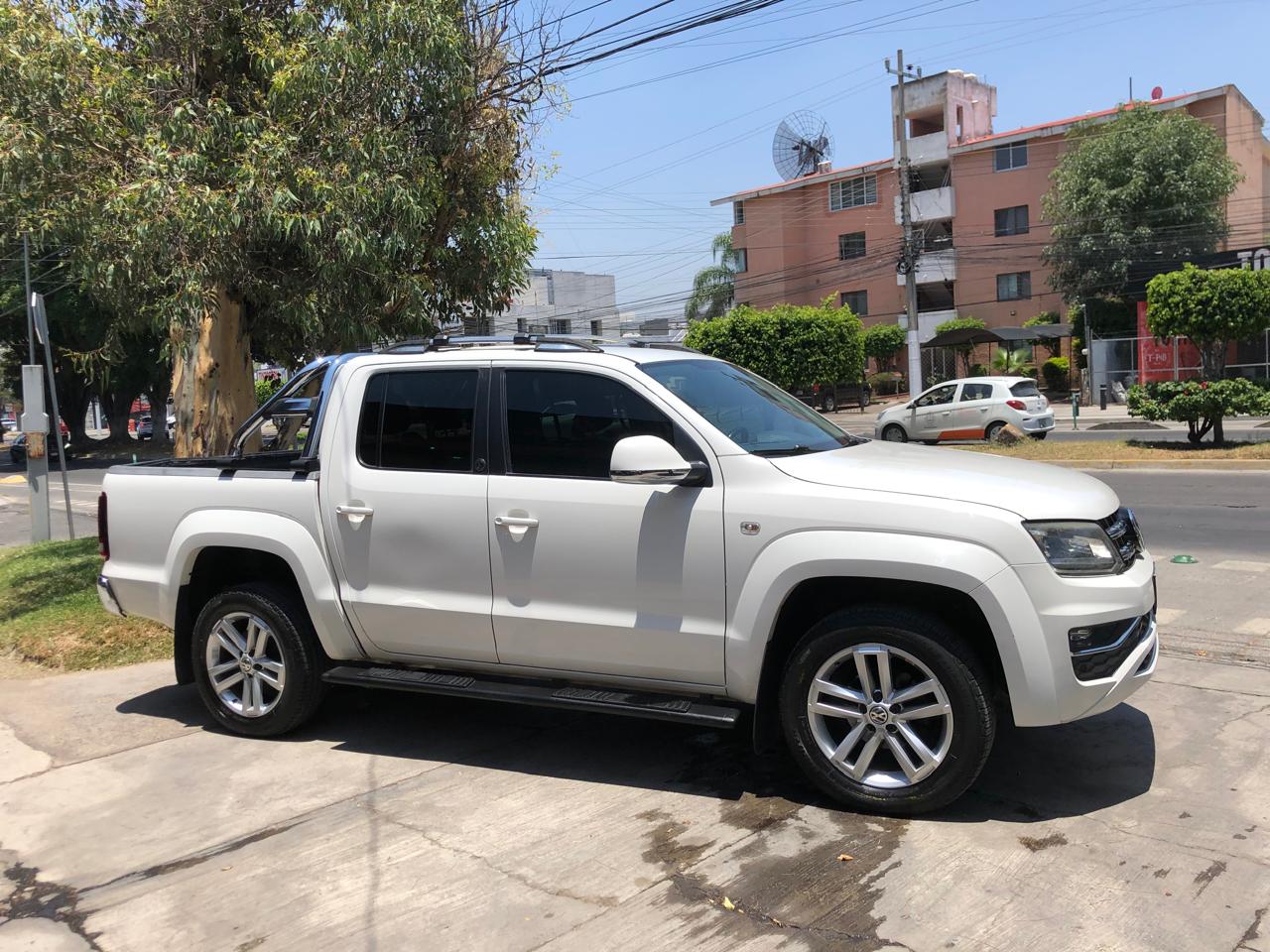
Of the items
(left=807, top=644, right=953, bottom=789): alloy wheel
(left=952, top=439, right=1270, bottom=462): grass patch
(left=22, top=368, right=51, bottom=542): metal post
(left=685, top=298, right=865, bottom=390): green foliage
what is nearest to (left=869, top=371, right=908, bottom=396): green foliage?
(left=685, top=298, right=865, bottom=390): green foliage

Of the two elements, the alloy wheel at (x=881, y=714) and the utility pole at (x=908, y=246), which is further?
the utility pole at (x=908, y=246)

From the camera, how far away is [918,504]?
404 centimetres

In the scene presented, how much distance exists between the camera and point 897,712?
13.5 feet

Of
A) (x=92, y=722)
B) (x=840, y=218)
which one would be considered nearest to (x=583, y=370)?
(x=92, y=722)

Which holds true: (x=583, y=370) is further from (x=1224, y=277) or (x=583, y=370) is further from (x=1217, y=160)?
(x=1217, y=160)

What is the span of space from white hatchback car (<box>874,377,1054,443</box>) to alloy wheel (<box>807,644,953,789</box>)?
18.9 metres

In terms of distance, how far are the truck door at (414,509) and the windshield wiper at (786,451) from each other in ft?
4.14

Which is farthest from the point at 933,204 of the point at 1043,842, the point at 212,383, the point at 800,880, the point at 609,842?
the point at 800,880

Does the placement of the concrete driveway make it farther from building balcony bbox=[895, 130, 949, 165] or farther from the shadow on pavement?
building balcony bbox=[895, 130, 949, 165]

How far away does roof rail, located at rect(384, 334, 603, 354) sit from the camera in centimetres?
507

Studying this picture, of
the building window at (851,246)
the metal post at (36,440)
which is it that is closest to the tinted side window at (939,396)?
the metal post at (36,440)

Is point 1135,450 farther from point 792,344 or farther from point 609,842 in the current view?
point 792,344

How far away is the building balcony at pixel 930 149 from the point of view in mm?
48594

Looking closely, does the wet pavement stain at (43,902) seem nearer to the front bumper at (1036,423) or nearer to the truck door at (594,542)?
the truck door at (594,542)
